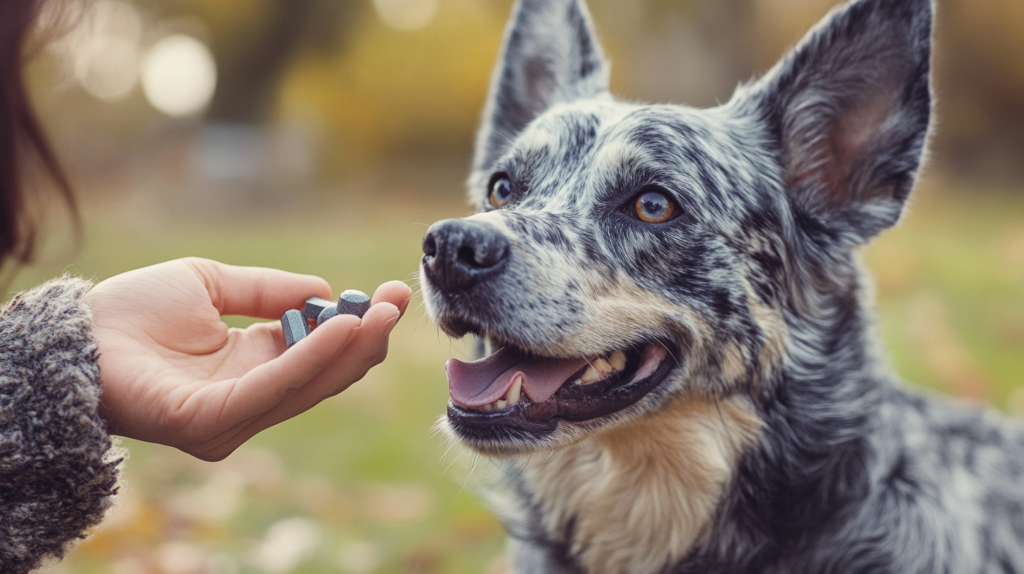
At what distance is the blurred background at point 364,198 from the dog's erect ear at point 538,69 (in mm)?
808

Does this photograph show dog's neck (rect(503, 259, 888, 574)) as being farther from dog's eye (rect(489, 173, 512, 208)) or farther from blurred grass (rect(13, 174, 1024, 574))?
dog's eye (rect(489, 173, 512, 208))

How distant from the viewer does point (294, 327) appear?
8.07 feet

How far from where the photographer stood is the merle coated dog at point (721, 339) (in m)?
2.59

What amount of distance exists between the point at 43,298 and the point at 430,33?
63.3 ft

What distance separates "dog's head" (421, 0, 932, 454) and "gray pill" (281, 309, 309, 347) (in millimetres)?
413

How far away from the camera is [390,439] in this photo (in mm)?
5852

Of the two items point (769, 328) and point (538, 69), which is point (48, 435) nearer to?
point (769, 328)

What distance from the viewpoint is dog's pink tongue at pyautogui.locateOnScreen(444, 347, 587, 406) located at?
8.45ft

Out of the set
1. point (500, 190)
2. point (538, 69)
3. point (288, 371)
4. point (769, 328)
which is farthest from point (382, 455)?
point (288, 371)

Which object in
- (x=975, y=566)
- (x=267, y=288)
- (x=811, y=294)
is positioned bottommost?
(x=975, y=566)

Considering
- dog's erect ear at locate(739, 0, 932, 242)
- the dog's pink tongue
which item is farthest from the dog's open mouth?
dog's erect ear at locate(739, 0, 932, 242)

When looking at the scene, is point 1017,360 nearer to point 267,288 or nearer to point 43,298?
point 267,288

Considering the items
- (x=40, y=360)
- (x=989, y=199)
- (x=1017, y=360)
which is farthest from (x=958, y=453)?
(x=989, y=199)

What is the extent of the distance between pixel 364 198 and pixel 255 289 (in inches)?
745
